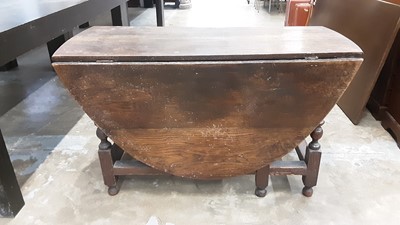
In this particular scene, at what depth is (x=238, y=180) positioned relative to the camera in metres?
1.57

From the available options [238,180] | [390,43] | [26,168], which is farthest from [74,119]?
[390,43]

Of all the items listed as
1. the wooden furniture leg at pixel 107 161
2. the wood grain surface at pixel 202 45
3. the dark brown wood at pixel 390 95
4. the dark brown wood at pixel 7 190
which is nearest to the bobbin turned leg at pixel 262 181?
the wood grain surface at pixel 202 45

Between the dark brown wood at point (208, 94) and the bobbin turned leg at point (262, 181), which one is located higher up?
the dark brown wood at point (208, 94)

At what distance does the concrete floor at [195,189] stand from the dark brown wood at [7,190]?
1.5 inches

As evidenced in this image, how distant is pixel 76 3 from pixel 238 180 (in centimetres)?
134

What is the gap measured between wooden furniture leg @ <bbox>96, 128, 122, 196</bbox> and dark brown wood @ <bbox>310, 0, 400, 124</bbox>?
5.04ft

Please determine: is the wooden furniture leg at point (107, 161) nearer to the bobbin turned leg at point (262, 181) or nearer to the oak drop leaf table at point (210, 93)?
the oak drop leaf table at point (210, 93)

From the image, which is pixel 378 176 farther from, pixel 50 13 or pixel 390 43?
pixel 50 13

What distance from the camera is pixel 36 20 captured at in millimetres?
1353

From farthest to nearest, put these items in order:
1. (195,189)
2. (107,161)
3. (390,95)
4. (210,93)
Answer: (390,95), (195,189), (107,161), (210,93)

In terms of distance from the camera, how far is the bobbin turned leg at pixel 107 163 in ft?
4.53

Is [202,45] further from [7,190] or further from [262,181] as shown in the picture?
[7,190]

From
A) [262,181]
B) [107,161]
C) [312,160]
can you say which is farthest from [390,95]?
[107,161]

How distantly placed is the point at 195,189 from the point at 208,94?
543 mm
